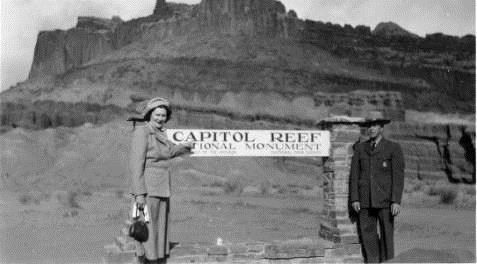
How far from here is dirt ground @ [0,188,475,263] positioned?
10227mm

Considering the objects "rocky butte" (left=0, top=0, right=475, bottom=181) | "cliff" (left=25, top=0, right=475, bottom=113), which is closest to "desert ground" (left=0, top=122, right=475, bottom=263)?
"rocky butte" (left=0, top=0, right=475, bottom=181)

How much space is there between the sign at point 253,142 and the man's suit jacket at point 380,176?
144 centimetres

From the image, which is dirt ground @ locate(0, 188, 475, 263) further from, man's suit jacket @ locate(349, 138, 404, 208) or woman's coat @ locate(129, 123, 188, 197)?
woman's coat @ locate(129, 123, 188, 197)

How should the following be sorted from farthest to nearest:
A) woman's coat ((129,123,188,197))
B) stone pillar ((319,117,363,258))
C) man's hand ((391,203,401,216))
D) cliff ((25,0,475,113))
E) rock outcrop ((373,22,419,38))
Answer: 1. rock outcrop ((373,22,419,38))
2. cliff ((25,0,475,113))
3. stone pillar ((319,117,363,258))
4. man's hand ((391,203,401,216))
5. woman's coat ((129,123,188,197))

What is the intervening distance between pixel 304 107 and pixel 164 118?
51738mm

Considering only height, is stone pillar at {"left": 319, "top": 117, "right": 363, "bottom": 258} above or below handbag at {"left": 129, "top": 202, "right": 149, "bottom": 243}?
above

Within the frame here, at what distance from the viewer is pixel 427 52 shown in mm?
79812

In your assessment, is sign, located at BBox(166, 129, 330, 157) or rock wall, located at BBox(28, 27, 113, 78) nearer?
sign, located at BBox(166, 129, 330, 157)

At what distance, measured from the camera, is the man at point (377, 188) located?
6375 millimetres

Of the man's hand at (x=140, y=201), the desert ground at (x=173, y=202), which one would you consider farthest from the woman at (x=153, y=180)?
the desert ground at (x=173, y=202)

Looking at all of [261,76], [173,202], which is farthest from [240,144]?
[261,76]

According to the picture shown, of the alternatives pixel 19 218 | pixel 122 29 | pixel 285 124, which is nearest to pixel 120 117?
pixel 285 124

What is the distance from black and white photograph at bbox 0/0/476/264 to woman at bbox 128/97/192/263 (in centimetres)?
1

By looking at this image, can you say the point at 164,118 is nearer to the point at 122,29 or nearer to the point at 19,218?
the point at 19,218
